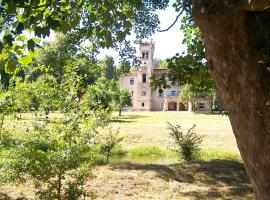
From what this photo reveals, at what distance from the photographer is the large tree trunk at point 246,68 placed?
3.18 m

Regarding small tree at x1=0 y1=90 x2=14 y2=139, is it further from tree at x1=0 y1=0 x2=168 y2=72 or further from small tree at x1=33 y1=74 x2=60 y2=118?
tree at x1=0 y1=0 x2=168 y2=72

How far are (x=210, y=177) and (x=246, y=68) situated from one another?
730cm

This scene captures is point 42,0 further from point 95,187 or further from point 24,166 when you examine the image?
point 95,187

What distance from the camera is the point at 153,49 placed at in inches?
3017

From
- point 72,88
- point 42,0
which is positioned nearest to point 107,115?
Answer: point 72,88

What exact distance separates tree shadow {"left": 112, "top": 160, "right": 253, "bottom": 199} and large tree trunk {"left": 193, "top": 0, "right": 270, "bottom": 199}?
208 inches

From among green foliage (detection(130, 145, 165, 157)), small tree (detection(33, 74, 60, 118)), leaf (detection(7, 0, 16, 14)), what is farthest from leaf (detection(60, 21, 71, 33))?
green foliage (detection(130, 145, 165, 157))

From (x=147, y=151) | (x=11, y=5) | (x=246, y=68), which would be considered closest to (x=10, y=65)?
(x=11, y=5)

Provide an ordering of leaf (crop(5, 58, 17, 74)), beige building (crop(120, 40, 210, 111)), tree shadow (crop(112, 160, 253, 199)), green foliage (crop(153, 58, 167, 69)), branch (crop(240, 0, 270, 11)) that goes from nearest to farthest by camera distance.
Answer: branch (crop(240, 0, 270, 11)) < leaf (crop(5, 58, 17, 74)) < tree shadow (crop(112, 160, 253, 199)) < green foliage (crop(153, 58, 167, 69)) < beige building (crop(120, 40, 210, 111))

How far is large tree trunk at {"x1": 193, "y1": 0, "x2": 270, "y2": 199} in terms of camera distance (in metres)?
3.18

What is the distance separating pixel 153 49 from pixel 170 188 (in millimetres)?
68681

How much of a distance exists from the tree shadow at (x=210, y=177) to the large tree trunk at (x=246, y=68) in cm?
528

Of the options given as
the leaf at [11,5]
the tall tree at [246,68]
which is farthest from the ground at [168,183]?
the tall tree at [246,68]

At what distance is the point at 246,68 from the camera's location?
3.19m
